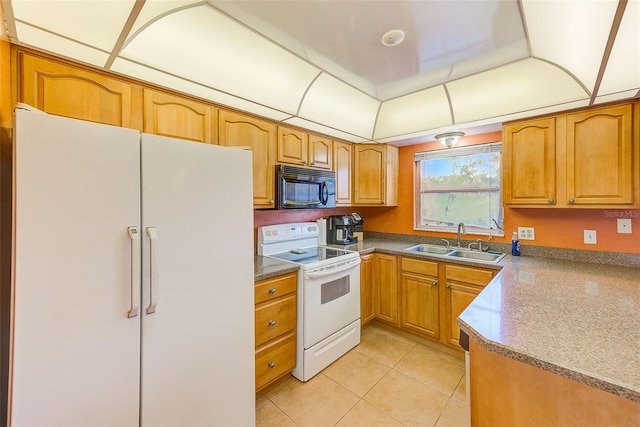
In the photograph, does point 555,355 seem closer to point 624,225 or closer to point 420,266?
point 420,266

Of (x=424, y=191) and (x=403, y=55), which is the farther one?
(x=424, y=191)

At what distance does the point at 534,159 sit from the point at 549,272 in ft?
3.04

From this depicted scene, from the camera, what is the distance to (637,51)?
1250 mm

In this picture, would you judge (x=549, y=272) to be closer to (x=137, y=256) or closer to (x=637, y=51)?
(x=637, y=51)

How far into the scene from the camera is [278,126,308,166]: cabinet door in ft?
7.74

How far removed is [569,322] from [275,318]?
162 cm

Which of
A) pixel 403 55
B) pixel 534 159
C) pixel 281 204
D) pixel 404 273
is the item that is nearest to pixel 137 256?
pixel 281 204

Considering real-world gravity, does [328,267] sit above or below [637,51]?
below

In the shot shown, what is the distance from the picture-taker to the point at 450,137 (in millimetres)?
2588

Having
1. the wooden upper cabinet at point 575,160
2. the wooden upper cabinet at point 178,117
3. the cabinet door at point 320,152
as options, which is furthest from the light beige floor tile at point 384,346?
the wooden upper cabinet at point 178,117

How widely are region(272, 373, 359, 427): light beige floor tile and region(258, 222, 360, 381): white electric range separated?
10 cm

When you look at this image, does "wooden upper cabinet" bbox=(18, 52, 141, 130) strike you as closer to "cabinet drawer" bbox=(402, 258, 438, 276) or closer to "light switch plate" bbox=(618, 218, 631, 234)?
"cabinet drawer" bbox=(402, 258, 438, 276)

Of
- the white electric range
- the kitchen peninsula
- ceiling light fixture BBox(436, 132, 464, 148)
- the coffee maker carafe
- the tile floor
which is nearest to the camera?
the kitchen peninsula

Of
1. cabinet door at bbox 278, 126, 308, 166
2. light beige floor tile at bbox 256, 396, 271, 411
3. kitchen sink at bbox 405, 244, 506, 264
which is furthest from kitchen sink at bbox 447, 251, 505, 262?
light beige floor tile at bbox 256, 396, 271, 411
